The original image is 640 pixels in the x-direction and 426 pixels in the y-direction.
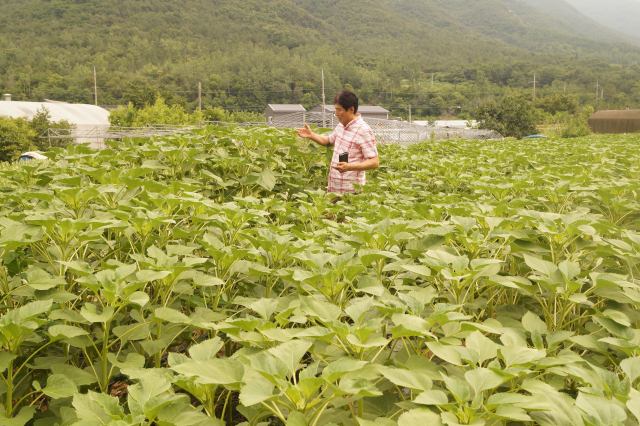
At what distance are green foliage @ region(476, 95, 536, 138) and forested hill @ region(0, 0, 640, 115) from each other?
121ft

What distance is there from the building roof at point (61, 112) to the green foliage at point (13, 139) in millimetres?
4208

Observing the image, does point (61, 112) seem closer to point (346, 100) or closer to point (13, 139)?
point (13, 139)

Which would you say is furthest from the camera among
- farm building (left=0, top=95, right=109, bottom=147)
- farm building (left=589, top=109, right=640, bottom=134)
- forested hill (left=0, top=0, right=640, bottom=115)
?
forested hill (left=0, top=0, right=640, bottom=115)

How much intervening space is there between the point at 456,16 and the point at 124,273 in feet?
724

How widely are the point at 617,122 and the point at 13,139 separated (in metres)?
42.0

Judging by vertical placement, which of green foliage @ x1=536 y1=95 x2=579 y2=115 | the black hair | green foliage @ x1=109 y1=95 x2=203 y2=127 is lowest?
the black hair

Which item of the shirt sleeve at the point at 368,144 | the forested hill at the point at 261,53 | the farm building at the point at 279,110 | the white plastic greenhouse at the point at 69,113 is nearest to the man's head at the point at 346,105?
the shirt sleeve at the point at 368,144

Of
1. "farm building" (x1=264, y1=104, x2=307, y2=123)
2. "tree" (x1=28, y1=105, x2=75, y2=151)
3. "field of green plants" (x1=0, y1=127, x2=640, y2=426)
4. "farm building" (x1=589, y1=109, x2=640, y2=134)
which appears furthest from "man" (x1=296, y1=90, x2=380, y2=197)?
"farm building" (x1=264, y1=104, x2=307, y2=123)

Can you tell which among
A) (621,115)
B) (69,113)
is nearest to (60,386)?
(69,113)

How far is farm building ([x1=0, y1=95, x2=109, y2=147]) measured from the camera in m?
32.0

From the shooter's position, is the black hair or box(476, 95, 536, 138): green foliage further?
box(476, 95, 536, 138): green foliage

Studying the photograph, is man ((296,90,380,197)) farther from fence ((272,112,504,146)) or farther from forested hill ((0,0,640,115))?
forested hill ((0,0,640,115))

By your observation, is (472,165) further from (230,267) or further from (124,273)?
(124,273)

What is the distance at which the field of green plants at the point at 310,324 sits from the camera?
0.91 meters
